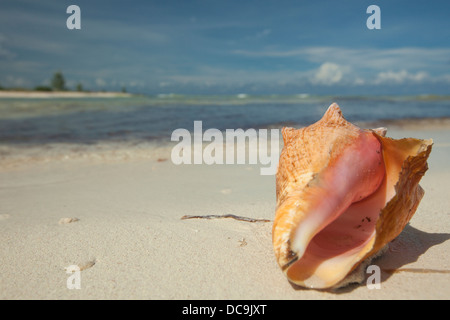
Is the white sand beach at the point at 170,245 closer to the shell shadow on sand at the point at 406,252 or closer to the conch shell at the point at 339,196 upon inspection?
the shell shadow on sand at the point at 406,252

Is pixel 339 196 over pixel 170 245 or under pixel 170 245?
over

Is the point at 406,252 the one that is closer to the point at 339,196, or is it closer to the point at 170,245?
the point at 339,196

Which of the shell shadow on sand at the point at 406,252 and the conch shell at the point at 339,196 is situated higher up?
the conch shell at the point at 339,196

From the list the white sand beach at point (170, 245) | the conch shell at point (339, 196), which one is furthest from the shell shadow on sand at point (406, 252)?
the conch shell at point (339, 196)

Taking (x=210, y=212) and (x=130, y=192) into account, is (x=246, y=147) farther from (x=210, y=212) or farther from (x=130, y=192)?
(x=210, y=212)

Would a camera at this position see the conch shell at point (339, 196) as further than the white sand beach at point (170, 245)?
No

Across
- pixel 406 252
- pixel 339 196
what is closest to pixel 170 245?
pixel 339 196
